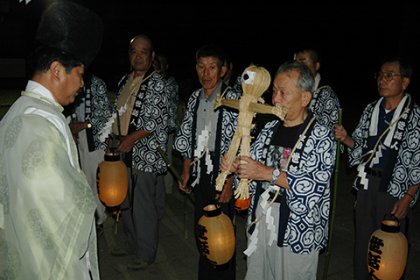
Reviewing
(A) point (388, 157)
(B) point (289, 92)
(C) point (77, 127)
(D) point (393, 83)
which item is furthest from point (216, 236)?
(C) point (77, 127)

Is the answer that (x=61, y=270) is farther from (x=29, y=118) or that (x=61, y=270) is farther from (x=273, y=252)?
(x=273, y=252)

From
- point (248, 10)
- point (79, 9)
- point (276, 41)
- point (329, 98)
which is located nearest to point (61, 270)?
point (79, 9)

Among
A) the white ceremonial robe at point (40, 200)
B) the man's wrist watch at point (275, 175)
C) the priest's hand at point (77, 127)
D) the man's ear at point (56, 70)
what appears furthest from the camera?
the priest's hand at point (77, 127)

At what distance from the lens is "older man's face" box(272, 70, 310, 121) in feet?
6.66

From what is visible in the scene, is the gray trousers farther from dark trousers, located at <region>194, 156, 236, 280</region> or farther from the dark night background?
the dark night background

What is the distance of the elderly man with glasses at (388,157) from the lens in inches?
105

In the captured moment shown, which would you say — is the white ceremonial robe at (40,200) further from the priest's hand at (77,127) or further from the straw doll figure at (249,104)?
the priest's hand at (77,127)

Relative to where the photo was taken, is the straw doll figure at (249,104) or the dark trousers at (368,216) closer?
the straw doll figure at (249,104)

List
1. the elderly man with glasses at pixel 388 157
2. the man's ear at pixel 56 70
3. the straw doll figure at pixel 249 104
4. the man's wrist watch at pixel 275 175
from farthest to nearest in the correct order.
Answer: the elderly man with glasses at pixel 388 157, the man's wrist watch at pixel 275 175, the straw doll figure at pixel 249 104, the man's ear at pixel 56 70

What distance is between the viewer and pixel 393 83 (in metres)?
2.75

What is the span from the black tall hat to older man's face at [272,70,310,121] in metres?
1.04

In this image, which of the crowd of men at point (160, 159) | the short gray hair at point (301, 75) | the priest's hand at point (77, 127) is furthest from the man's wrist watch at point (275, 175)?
the priest's hand at point (77, 127)

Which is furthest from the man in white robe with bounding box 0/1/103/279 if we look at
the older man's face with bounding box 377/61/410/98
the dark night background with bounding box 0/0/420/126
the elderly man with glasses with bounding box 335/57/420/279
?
the dark night background with bounding box 0/0/420/126

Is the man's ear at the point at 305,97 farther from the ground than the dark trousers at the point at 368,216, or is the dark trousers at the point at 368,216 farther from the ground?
the man's ear at the point at 305,97
